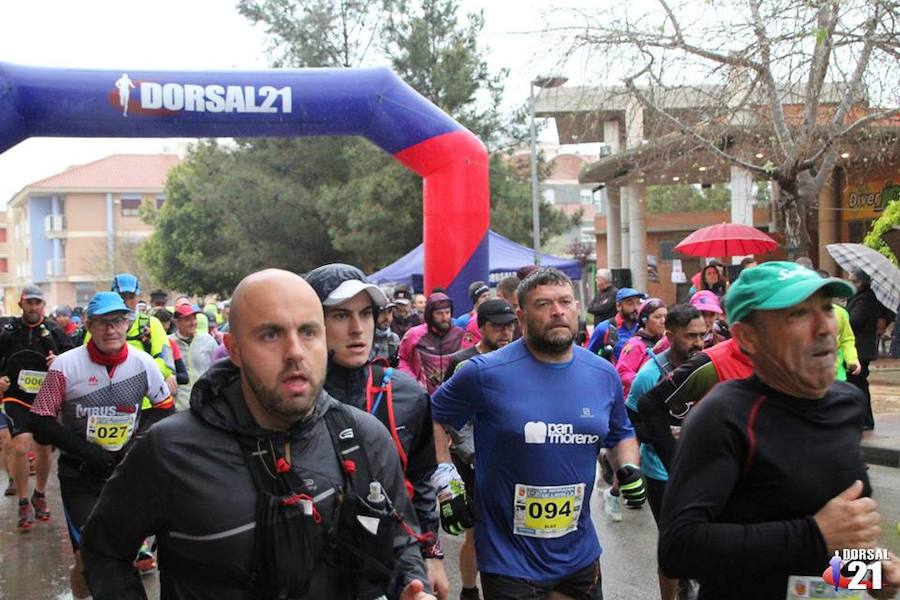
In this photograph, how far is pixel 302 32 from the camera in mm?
29516

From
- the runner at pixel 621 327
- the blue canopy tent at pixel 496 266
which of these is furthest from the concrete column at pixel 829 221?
the runner at pixel 621 327

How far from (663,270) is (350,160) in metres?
15.7

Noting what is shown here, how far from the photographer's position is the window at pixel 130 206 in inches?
2810

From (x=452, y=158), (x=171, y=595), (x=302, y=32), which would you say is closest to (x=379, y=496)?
(x=171, y=595)

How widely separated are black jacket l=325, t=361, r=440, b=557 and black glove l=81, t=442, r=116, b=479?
Result: 7.36ft

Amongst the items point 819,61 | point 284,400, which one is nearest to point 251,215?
point 819,61

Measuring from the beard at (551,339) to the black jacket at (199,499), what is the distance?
63.1 inches

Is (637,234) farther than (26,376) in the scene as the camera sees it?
Yes

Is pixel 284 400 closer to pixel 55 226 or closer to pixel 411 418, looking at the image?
pixel 411 418

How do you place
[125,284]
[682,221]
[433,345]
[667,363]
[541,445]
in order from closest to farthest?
[541,445]
[667,363]
[125,284]
[433,345]
[682,221]

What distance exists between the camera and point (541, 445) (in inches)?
148

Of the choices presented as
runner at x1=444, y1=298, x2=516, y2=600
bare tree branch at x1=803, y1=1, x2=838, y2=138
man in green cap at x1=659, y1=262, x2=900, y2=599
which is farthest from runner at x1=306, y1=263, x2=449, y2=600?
bare tree branch at x1=803, y1=1, x2=838, y2=138

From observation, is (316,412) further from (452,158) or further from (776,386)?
(452,158)

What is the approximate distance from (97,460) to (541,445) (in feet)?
9.01
